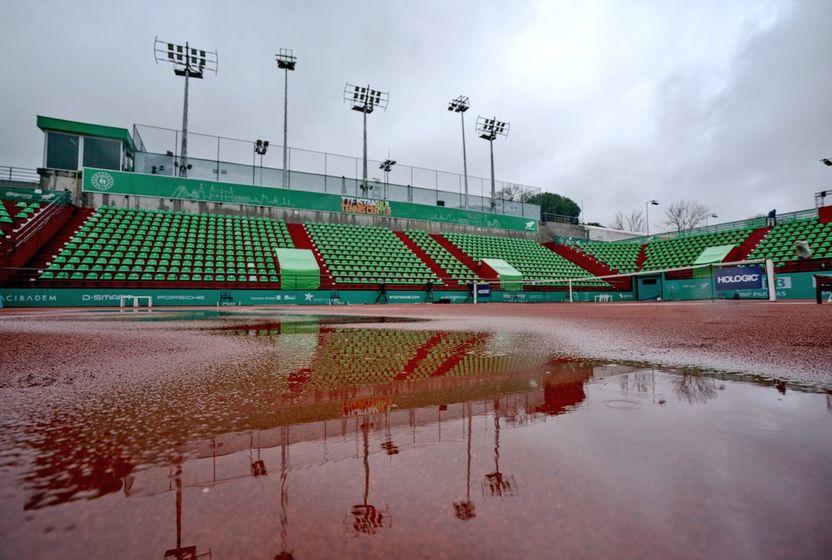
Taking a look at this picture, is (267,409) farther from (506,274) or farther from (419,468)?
(506,274)

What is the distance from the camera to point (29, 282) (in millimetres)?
16125

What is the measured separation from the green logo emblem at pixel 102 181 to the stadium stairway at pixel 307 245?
10817mm

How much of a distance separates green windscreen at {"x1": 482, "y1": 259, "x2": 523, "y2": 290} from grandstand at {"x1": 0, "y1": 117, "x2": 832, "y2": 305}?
0.12 metres

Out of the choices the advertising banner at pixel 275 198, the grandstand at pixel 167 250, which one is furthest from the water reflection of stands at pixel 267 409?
the advertising banner at pixel 275 198

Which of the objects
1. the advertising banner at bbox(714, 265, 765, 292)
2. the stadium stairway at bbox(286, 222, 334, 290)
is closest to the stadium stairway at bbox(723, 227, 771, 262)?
the advertising banner at bbox(714, 265, 765, 292)

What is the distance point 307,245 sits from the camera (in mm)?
26141

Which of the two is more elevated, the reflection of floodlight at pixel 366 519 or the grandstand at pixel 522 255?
the grandstand at pixel 522 255

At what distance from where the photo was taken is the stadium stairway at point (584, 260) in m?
33.6

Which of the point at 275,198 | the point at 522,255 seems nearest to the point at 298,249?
the point at 275,198

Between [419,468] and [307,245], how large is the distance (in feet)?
85.9

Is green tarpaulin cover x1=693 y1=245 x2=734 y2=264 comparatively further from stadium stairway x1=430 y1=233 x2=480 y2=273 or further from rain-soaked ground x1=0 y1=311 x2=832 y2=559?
rain-soaked ground x1=0 y1=311 x2=832 y2=559

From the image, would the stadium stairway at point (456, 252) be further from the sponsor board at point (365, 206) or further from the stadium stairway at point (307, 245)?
the stadium stairway at point (307, 245)

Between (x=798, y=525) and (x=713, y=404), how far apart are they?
1006 mm

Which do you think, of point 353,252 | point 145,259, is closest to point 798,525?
point 145,259
